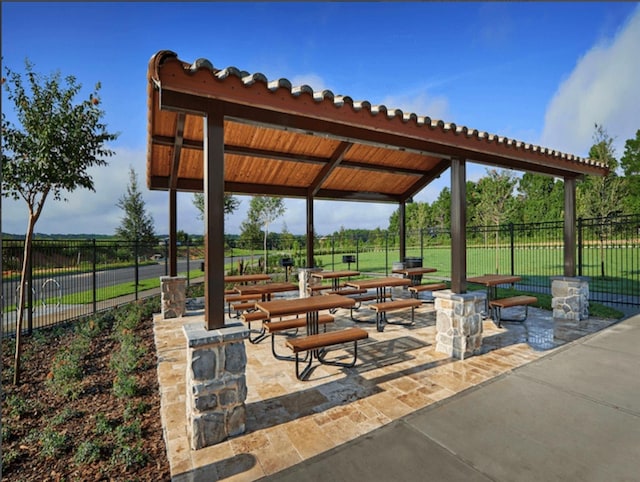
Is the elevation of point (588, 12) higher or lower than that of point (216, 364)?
higher

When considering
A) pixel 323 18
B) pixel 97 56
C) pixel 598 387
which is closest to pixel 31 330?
pixel 97 56

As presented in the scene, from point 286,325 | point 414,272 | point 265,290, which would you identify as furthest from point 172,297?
point 414,272

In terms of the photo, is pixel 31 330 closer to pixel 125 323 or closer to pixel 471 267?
pixel 125 323

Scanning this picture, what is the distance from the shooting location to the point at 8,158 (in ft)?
14.6

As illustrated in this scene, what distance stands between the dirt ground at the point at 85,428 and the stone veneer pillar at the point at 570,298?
746cm

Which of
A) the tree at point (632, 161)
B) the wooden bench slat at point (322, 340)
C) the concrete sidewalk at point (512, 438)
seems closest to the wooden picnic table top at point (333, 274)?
the wooden bench slat at point (322, 340)

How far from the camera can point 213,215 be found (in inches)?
121

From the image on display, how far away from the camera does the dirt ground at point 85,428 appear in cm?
257

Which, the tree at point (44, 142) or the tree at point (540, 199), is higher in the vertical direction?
the tree at point (540, 199)

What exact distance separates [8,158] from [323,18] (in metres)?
4.89

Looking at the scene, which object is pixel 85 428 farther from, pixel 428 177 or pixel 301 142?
pixel 428 177

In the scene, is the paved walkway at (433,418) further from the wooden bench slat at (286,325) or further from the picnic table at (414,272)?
the picnic table at (414,272)

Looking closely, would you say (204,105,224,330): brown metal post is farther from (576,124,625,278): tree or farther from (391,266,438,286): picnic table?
(576,124,625,278): tree

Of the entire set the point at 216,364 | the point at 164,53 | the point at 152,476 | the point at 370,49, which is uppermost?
the point at 370,49
